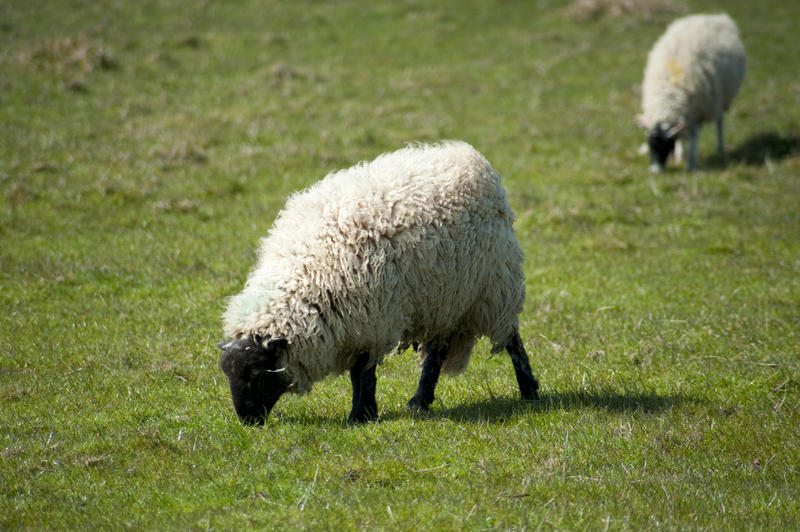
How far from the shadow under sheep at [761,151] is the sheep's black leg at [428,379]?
10693mm

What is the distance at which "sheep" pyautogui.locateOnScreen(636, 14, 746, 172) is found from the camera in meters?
15.2

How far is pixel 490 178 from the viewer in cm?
689

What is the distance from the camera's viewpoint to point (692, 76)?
15531 millimetres

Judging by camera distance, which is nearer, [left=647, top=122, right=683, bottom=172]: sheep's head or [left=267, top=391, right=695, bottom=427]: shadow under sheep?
[left=267, top=391, right=695, bottom=427]: shadow under sheep

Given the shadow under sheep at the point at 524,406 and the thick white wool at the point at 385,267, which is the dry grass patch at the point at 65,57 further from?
the shadow under sheep at the point at 524,406

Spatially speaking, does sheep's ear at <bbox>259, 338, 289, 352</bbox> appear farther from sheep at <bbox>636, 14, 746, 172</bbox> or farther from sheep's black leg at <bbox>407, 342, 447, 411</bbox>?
sheep at <bbox>636, 14, 746, 172</bbox>

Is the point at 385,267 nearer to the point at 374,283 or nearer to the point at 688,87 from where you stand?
the point at 374,283

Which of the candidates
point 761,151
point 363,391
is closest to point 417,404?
point 363,391

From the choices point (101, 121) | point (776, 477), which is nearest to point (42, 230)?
point (101, 121)

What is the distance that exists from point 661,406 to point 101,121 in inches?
499

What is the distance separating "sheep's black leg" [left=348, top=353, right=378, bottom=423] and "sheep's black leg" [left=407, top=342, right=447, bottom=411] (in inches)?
17.2

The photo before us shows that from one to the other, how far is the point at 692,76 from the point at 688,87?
0.30 m

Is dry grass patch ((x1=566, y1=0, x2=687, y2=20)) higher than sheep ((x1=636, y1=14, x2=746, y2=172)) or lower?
higher

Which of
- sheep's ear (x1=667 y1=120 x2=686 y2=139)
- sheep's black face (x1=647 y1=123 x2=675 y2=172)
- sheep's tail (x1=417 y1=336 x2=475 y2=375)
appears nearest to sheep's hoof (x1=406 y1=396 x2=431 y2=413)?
sheep's tail (x1=417 y1=336 x2=475 y2=375)
